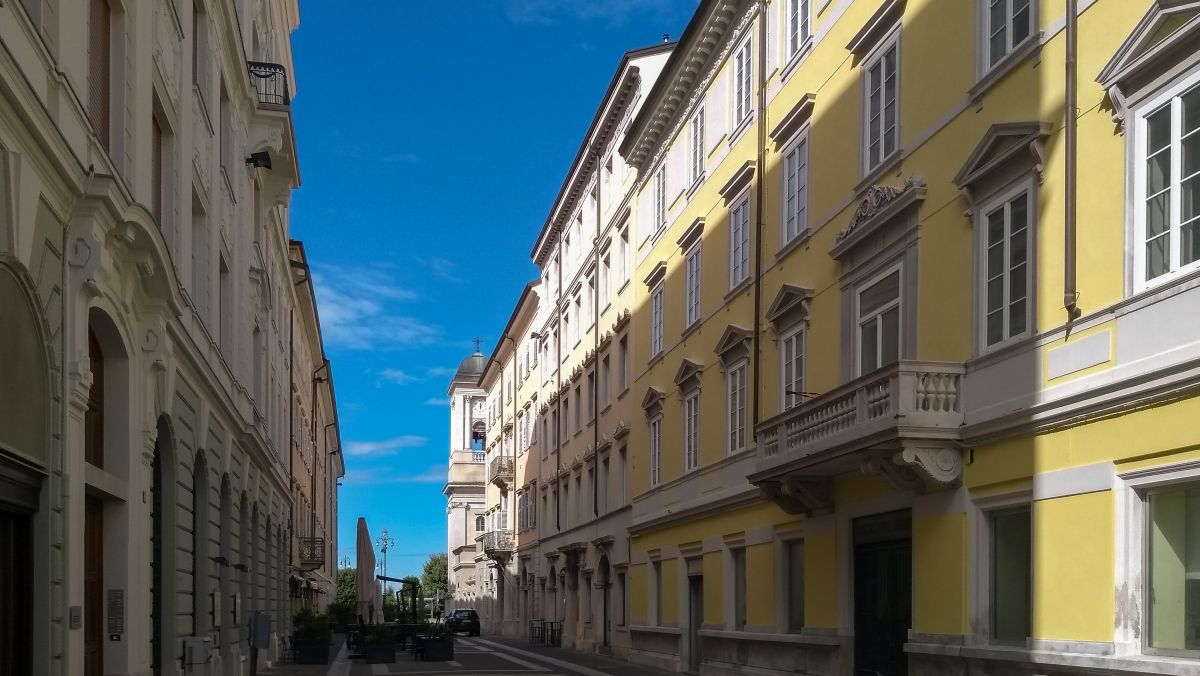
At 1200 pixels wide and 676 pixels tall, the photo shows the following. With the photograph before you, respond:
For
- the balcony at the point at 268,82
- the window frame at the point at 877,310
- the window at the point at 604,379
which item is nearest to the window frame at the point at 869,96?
the window frame at the point at 877,310

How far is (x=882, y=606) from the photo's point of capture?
17.8m

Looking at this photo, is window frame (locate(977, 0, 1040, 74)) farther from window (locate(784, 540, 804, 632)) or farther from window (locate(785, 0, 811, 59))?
window (locate(784, 540, 804, 632))

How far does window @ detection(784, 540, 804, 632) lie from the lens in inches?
829

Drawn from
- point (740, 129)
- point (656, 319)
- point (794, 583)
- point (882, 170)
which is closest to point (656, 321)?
point (656, 319)

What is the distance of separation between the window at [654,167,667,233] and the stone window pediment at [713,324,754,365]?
22.6 feet

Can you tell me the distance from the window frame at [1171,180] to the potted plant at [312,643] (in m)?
24.9

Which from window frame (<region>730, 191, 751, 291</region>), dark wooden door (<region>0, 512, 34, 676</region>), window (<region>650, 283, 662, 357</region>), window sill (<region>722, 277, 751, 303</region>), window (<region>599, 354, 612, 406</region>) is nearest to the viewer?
dark wooden door (<region>0, 512, 34, 676</region>)

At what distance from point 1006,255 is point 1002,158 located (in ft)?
3.43

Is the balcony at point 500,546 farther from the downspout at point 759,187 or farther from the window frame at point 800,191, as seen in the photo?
the window frame at point 800,191

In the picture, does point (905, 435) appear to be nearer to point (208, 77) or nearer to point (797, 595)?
point (797, 595)

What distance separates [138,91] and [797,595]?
12812 millimetres

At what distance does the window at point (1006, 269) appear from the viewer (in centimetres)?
1396

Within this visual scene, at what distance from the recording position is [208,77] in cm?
1969

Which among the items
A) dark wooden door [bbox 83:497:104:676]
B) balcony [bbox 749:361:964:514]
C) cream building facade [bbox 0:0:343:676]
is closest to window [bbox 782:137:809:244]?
balcony [bbox 749:361:964:514]
